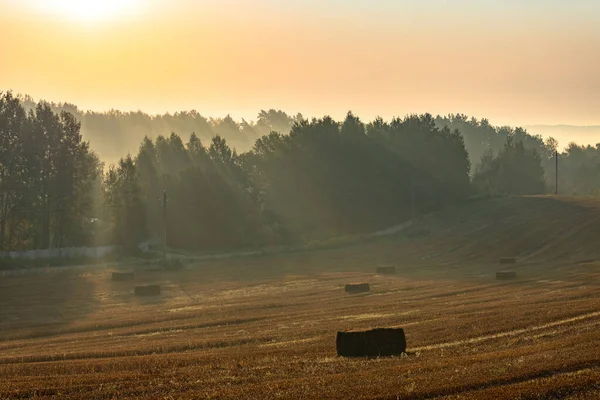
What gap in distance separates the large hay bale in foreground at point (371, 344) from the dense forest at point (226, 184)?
74.4 metres

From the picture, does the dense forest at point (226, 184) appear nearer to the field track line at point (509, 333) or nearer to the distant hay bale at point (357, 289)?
the distant hay bale at point (357, 289)

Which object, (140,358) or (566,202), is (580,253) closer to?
(566,202)

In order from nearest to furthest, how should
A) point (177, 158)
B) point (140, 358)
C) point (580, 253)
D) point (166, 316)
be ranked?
point (140, 358), point (166, 316), point (580, 253), point (177, 158)

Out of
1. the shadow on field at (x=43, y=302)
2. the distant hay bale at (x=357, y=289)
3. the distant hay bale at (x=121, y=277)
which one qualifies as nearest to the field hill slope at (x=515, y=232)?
the distant hay bale at (x=357, y=289)

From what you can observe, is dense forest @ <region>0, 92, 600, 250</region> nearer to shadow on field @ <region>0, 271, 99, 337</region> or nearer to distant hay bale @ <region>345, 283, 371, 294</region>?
shadow on field @ <region>0, 271, 99, 337</region>

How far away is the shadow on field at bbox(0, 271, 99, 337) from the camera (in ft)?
164

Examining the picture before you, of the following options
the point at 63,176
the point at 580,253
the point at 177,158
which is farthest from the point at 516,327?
the point at 177,158

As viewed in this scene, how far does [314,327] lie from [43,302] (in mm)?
29994

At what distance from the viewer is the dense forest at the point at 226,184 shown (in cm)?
10044

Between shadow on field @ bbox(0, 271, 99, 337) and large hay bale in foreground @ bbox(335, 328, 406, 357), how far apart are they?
2287 cm

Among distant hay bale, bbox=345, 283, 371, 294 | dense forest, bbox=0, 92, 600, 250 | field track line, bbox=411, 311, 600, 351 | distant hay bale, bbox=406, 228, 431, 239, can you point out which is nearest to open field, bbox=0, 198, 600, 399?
field track line, bbox=411, 311, 600, 351

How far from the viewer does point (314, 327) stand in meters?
39.1

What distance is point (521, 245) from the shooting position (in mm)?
93062

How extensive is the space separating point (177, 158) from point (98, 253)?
54375mm
